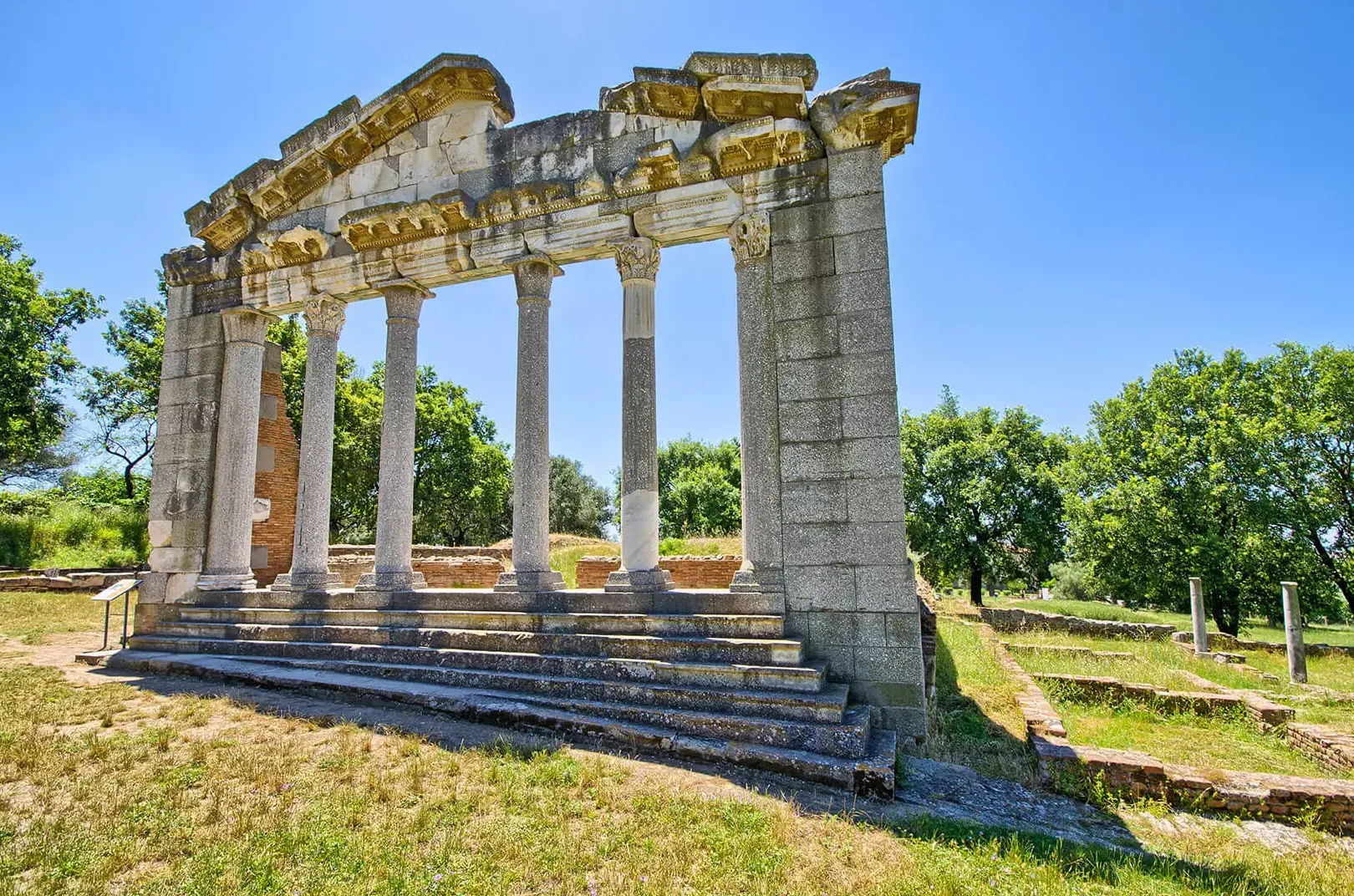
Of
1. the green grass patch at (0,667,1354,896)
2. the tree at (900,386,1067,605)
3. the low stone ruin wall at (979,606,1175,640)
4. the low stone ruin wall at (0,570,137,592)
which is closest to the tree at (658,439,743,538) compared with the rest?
the tree at (900,386,1067,605)

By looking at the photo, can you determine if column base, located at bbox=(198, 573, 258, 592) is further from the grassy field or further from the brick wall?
the grassy field

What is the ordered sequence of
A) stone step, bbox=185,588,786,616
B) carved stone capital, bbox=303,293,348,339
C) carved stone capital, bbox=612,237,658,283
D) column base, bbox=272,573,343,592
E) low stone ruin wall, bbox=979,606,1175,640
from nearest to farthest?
1. stone step, bbox=185,588,786,616
2. carved stone capital, bbox=612,237,658,283
3. column base, bbox=272,573,343,592
4. carved stone capital, bbox=303,293,348,339
5. low stone ruin wall, bbox=979,606,1175,640

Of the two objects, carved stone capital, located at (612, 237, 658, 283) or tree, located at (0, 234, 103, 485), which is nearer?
carved stone capital, located at (612, 237, 658, 283)

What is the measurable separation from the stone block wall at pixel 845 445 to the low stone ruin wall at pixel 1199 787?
1424mm

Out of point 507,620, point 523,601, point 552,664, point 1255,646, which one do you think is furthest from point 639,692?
point 1255,646

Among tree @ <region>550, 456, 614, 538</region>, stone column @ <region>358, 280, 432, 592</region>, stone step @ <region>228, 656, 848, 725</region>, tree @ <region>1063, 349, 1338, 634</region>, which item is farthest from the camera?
tree @ <region>550, 456, 614, 538</region>

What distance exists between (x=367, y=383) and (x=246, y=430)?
26.9 m

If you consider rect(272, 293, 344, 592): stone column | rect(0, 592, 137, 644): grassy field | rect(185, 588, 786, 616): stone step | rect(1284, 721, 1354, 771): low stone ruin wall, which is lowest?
rect(1284, 721, 1354, 771): low stone ruin wall

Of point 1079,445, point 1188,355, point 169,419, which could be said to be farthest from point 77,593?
point 1188,355

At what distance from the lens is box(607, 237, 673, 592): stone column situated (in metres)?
8.93

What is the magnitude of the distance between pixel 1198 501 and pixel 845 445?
2484cm

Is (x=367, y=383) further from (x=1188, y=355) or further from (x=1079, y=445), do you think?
(x=1188, y=355)

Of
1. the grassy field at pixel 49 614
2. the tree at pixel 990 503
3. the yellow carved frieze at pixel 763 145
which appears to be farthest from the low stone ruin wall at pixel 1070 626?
the grassy field at pixel 49 614

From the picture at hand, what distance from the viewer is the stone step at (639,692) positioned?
6.69 metres
